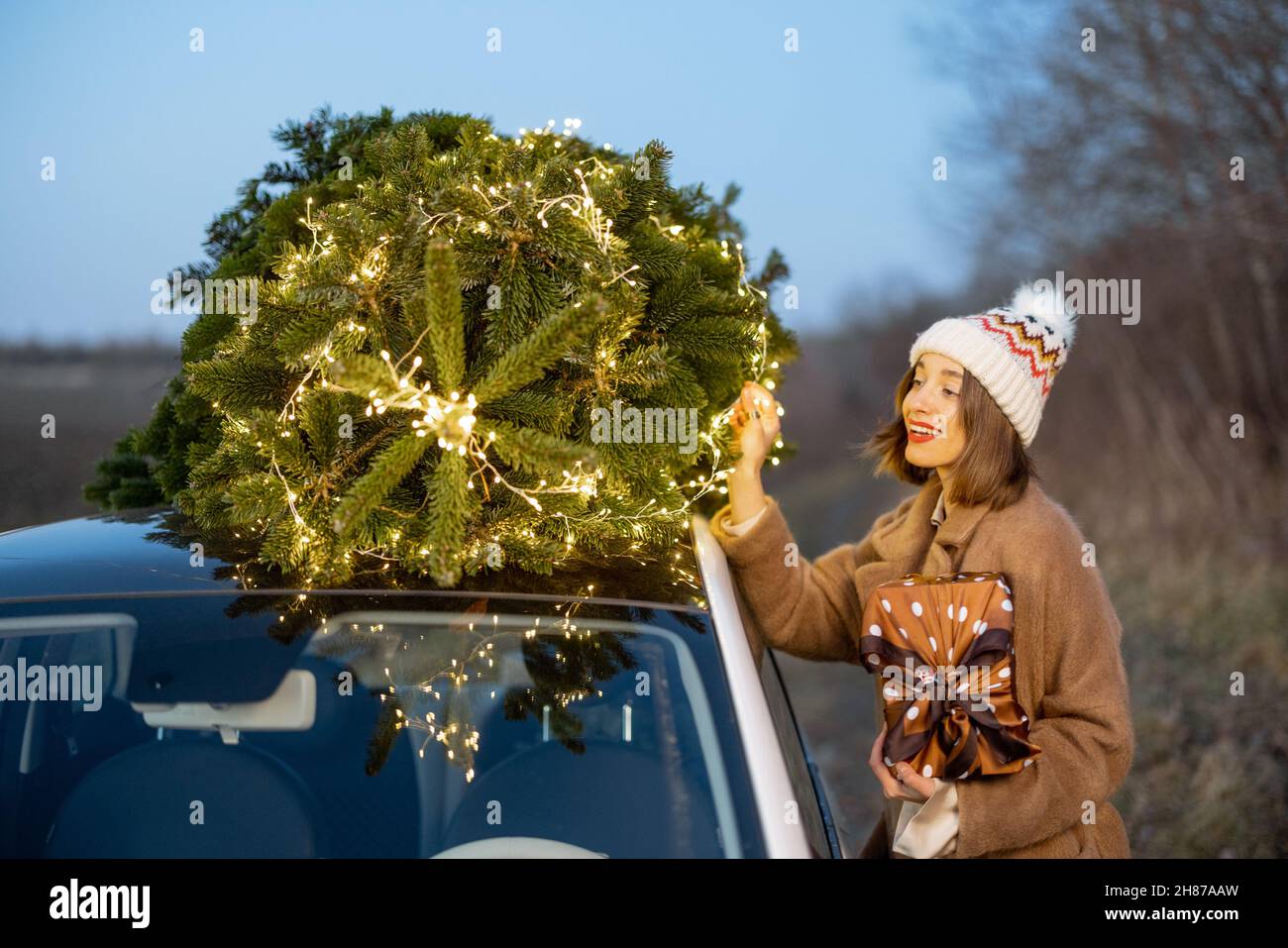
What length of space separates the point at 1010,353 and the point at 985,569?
0.55 meters

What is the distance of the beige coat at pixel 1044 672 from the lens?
2.62m

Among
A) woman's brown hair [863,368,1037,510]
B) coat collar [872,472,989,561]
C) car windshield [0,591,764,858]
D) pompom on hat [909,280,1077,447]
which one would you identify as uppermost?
pompom on hat [909,280,1077,447]

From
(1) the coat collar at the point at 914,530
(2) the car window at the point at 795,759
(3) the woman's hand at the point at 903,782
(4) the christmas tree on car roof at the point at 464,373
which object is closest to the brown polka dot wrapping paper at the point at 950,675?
(3) the woman's hand at the point at 903,782

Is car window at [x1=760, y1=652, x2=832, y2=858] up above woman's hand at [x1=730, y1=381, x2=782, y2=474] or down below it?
below

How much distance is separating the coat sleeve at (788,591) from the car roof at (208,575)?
558 mm

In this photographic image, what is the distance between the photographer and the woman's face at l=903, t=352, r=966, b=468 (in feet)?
9.97

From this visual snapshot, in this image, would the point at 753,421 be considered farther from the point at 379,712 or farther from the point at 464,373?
the point at 379,712

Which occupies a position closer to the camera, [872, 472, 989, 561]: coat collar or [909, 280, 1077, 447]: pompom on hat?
[909, 280, 1077, 447]: pompom on hat

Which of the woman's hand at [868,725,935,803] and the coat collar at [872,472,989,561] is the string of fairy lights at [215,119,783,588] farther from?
the coat collar at [872,472,989,561]

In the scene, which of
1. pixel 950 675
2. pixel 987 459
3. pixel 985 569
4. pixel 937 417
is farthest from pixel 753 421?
pixel 950 675

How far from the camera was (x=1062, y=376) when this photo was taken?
19594mm

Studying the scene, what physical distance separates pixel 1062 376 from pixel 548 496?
18505mm

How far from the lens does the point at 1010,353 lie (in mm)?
2992

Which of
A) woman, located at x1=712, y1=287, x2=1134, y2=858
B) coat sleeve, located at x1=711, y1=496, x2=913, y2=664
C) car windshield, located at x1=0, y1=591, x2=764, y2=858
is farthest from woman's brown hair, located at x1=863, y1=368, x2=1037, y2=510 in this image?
car windshield, located at x1=0, y1=591, x2=764, y2=858
